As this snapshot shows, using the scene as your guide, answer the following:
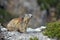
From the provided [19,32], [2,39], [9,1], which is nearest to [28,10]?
[9,1]

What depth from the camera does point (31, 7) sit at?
30.4m

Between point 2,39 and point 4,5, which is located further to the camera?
point 4,5

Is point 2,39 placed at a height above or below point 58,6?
below

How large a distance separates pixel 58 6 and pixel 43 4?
6.47 ft

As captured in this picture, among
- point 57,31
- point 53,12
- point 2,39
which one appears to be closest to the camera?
point 2,39

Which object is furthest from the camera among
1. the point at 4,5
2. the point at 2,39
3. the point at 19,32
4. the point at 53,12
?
the point at 53,12

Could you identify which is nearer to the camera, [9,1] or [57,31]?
[57,31]

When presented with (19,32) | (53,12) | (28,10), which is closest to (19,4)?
(28,10)

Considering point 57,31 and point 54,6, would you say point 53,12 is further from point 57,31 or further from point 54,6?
point 57,31

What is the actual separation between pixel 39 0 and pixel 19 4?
2.70 m

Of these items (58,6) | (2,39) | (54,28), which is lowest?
(2,39)

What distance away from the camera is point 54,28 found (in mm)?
11758

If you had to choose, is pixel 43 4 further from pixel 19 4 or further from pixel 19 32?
pixel 19 32

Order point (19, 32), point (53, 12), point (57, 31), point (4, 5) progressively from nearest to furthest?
point (57, 31)
point (19, 32)
point (4, 5)
point (53, 12)
